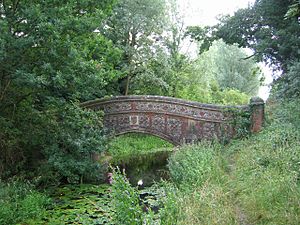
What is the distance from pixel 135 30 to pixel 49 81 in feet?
24.0

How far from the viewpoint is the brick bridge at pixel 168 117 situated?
10.5m

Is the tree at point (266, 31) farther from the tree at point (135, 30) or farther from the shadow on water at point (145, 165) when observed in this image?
the shadow on water at point (145, 165)

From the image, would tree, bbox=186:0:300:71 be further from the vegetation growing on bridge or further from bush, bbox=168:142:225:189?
bush, bbox=168:142:225:189

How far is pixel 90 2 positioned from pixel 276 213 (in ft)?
20.8

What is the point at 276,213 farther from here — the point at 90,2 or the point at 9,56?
the point at 90,2

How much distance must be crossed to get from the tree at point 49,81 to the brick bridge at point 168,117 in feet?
6.00

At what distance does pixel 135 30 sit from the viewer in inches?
518

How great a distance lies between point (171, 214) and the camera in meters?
3.62

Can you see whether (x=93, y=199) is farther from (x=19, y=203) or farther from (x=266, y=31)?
(x=266, y=31)

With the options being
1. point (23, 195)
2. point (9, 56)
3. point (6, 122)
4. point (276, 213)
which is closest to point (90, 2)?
point (9, 56)

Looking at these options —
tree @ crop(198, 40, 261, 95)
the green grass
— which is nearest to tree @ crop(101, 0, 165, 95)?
the green grass

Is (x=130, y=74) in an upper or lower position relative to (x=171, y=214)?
upper

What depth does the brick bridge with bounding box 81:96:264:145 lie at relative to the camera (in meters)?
10.5

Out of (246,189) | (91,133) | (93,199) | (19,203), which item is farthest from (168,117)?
(246,189)
